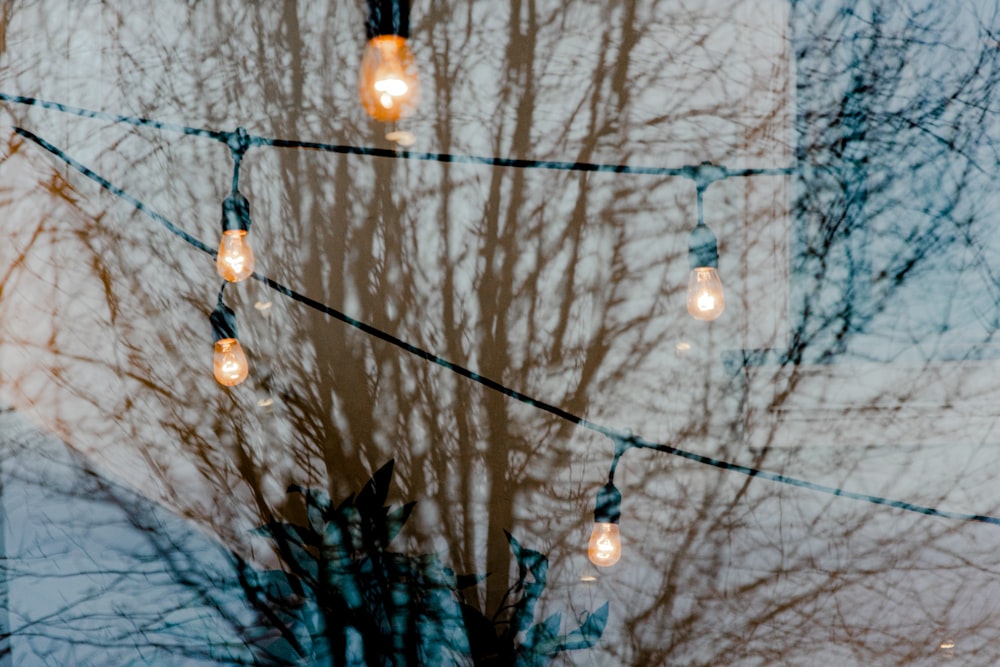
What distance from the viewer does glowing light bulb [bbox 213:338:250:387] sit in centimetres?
143

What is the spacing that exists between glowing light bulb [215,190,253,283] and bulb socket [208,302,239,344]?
0.23ft

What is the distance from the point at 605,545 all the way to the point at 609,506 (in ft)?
0.22

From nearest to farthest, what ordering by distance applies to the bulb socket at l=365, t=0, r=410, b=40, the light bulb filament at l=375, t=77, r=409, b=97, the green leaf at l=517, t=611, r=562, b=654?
the bulb socket at l=365, t=0, r=410, b=40 → the light bulb filament at l=375, t=77, r=409, b=97 → the green leaf at l=517, t=611, r=562, b=654

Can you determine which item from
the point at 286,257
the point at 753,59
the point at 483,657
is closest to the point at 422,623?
the point at 483,657

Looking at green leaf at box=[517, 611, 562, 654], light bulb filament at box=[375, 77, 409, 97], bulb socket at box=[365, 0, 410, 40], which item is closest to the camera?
bulb socket at box=[365, 0, 410, 40]

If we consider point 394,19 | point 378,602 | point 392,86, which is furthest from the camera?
point 378,602

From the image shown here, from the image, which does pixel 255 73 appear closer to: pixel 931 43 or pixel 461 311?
pixel 461 311

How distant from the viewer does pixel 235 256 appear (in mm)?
1354

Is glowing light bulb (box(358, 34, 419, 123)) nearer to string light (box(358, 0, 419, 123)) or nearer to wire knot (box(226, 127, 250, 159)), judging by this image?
string light (box(358, 0, 419, 123))

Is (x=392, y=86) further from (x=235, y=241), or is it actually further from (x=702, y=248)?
(x=702, y=248)

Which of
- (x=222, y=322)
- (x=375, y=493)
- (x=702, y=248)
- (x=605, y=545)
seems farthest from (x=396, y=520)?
(x=702, y=248)

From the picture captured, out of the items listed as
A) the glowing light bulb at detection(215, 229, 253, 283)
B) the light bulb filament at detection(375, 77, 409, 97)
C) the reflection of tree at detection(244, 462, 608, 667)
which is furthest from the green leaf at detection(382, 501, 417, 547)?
the light bulb filament at detection(375, 77, 409, 97)

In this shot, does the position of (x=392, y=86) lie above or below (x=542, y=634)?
above

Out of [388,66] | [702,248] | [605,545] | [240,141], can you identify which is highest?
[240,141]
